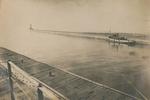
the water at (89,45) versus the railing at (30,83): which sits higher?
the water at (89,45)

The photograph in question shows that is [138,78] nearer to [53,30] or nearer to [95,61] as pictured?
[95,61]

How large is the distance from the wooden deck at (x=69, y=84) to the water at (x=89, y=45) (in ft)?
0.12

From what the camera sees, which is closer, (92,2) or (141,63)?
(141,63)

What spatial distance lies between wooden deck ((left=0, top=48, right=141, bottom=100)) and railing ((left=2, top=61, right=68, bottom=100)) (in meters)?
0.03

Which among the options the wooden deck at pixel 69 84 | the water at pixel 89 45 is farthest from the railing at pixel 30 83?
the water at pixel 89 45

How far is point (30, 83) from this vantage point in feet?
7.46

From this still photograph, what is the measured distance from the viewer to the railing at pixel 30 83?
6.45ft

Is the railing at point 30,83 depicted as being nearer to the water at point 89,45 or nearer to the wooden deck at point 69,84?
the wooden deck at point 69,84

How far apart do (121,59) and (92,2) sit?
42cm

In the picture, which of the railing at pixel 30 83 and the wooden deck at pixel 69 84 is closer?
the wooden deck at pixel 69 84

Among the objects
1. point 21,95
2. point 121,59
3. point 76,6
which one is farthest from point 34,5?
point 121,59

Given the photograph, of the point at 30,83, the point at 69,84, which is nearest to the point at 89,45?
the point at 69,84

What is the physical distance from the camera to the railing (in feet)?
6.45

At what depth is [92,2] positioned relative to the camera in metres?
1.92
